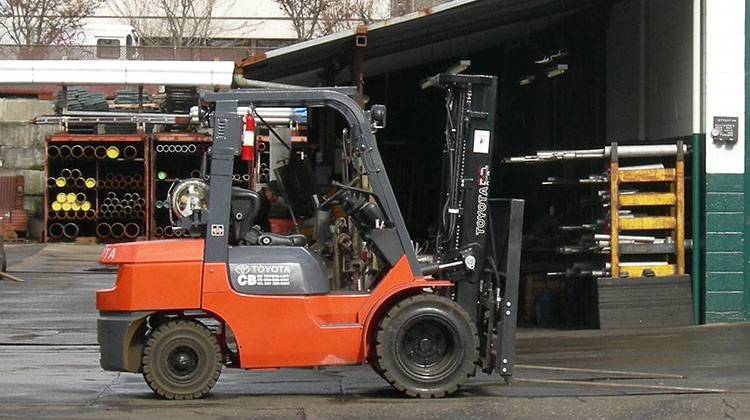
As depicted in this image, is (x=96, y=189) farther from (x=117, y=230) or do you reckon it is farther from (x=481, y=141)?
(x=481, y=141)

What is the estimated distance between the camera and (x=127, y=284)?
33.2ft

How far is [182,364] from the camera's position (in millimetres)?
10219

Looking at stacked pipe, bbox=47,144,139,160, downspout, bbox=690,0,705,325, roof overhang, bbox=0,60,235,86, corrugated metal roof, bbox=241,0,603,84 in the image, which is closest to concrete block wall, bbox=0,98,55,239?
stacked pipe, bbox=47,144,139,160

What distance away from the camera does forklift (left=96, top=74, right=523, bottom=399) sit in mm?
10094

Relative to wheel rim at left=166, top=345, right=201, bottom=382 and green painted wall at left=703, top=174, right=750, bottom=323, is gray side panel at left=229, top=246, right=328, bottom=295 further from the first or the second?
green painted wall at left=703, top=174, right=750, bottom=323

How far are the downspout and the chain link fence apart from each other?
22963 millimetres

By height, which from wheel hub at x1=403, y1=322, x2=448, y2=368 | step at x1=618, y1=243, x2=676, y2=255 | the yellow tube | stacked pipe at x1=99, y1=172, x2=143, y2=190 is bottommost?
wheel hub at x1=403, y1=322, x2=448, y2=368

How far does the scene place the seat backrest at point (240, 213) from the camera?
1029 centimetres

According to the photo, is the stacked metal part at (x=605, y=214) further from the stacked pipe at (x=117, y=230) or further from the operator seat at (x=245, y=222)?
the stacked pipe at (x=117, y=230)

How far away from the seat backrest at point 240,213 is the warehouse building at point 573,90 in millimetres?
5138

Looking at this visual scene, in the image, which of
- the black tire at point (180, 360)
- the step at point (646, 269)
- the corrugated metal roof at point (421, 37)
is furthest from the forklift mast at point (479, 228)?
the step at point (646, 269)

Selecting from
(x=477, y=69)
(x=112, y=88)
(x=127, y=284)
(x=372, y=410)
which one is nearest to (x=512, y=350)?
(x=372, y=410)

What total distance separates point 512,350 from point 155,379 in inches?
115

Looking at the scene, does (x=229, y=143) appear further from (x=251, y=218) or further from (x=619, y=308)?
(x=619, y=308)
